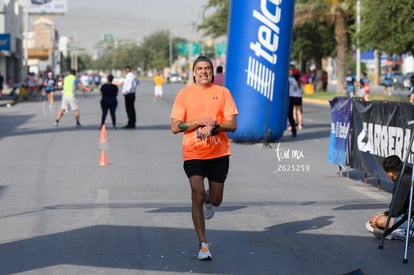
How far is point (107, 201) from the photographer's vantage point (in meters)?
12.0

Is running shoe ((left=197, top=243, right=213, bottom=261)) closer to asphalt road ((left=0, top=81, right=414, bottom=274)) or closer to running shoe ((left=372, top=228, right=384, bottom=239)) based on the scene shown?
asphalt road ((left=0, top=81, right=414, bottom=274))

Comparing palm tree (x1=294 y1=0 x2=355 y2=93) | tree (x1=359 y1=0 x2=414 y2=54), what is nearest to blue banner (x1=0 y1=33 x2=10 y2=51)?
palm tree (x1=294 y1=0 x2=355 y2=93)

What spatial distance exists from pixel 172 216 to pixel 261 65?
1027cm

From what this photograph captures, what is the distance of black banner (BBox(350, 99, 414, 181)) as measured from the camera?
38.7 ft

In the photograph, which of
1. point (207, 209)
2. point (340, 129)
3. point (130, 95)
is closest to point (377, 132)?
point (340, 129)

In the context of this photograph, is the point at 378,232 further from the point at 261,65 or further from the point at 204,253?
the point at 261,65

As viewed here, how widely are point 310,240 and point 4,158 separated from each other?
33.7 feet

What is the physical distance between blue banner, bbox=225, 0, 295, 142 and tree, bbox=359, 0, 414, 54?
16523 millimetres

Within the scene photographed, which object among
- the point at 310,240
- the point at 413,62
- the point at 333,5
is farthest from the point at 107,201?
the point at 413,62

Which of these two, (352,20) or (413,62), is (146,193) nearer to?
(352,20)

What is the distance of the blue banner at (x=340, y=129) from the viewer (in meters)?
14.1

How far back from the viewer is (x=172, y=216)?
35.2 feet

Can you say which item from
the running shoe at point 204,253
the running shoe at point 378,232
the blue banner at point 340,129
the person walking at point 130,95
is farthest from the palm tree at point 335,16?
the running shoe at point 204,253

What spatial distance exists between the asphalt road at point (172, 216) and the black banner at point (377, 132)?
0.45 metres
